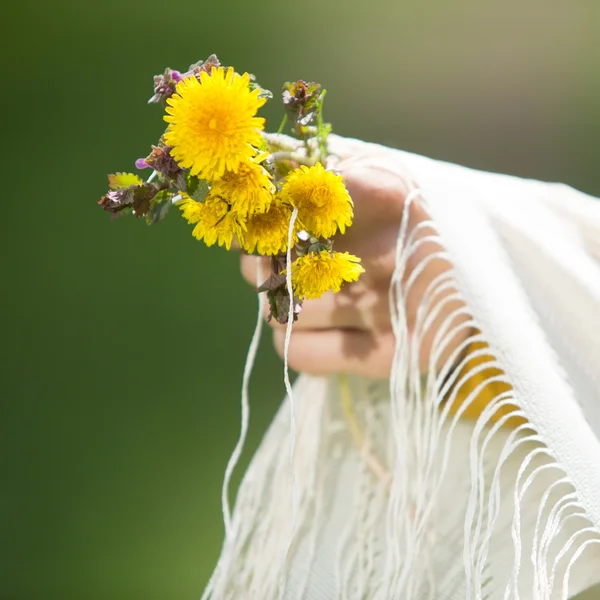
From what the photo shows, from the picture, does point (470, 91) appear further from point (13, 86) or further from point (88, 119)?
point (13, 86)

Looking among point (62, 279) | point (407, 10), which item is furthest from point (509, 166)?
point (62, 279)

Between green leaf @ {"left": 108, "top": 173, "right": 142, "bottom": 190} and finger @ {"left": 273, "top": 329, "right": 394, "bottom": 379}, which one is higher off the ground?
green leaf @ {"left": 108, "top": 173, "right": 142, "bottom": 190}

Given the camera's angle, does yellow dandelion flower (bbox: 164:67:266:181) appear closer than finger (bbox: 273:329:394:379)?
Yes

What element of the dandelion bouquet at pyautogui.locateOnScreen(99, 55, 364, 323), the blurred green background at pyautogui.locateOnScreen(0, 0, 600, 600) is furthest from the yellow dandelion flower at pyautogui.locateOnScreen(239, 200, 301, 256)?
the blurred green background at pyautogui.locateOnScreen(0, 0, 600, 600)

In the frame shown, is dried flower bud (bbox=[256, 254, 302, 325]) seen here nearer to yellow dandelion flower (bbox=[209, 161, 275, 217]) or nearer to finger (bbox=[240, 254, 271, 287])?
yellow dandelion flower (bbox=[209, 161, 275, 217])

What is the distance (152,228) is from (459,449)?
30.9 inches

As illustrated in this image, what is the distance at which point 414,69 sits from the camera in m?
1.19

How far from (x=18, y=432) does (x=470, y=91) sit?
38.7 inches

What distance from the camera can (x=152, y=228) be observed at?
1237 millimetres

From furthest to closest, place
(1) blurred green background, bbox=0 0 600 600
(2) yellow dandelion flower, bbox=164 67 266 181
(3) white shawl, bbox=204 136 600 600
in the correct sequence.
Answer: (1) blurred green background, bbox=0 0 600 600 → (3) white shawl, bbox=204 136 600 600 → (2) yellow dandelion flower, bbox=164 67 266 181

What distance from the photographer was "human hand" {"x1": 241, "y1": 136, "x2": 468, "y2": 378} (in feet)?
1.74

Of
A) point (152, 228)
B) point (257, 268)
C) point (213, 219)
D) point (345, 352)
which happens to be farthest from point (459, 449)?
point (152, 228)

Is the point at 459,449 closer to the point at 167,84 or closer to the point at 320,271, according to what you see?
the point at 320,271

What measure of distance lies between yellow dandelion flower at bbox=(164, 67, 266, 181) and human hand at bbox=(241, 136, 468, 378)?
6.2 inches
